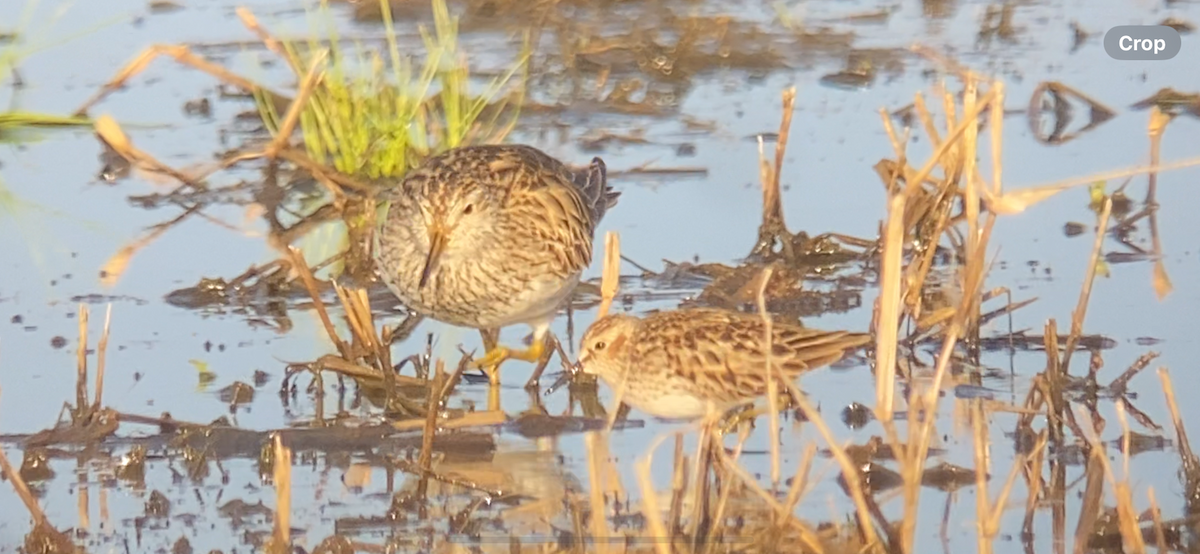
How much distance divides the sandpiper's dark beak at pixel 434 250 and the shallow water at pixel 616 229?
408mm

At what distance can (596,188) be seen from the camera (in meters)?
7.75

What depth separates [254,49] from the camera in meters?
12.5

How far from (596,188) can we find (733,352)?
81.8 inches

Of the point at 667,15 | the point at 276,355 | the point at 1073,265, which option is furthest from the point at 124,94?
the point at 1073,265

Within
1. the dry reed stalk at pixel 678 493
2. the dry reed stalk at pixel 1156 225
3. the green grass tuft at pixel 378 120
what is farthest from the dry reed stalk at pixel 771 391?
the green grass tuft at pixel 378 120

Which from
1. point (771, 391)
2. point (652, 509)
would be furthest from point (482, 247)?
point (652, 509)

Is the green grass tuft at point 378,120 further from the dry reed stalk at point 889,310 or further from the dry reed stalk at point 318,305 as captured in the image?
the dry reed stalk at point 889,310

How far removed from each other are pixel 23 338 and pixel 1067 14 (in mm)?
7782

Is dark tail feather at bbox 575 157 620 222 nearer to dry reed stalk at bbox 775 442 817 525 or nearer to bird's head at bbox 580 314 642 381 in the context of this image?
bird's head at bbox 580 314 642 381

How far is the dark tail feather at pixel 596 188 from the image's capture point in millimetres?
7618

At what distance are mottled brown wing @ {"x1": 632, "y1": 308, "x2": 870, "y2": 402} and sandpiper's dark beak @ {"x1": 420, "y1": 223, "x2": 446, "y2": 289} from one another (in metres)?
1.00

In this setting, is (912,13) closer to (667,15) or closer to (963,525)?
(667,15)

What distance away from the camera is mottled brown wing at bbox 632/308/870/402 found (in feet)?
18.8

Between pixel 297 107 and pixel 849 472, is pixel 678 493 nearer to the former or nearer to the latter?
pixel 849 472
